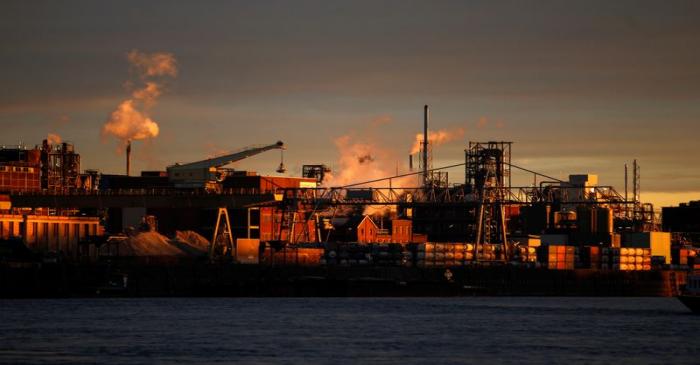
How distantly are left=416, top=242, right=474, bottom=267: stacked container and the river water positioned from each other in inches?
1403

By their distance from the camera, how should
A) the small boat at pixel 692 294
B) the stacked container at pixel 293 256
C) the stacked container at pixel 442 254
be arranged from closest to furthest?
the small boat at pixel 692 294
the stacked container at pixel 293 256
the stacked container at pixel 442 254

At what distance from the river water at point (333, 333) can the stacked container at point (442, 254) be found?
3564cm

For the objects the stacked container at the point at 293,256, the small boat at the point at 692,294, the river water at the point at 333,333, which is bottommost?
the river water at the point at 333,333

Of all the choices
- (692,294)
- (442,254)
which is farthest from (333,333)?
(442,254)

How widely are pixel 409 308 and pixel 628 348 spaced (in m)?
47.8

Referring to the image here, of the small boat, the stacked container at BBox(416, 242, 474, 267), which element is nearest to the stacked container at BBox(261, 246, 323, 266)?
the stacked container at BBox(416, 242, 474, 267)

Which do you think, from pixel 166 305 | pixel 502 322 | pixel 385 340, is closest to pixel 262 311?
pixel 166 305

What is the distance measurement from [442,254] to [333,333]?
87281 millimetres

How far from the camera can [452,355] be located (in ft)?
303

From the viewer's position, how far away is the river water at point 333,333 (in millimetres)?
90438

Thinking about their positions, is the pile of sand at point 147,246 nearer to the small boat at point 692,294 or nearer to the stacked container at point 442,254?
the stacked container at point 442,254

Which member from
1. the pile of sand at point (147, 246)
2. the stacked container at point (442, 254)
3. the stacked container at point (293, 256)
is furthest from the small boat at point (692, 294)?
the pile of sand at point (147, 246)

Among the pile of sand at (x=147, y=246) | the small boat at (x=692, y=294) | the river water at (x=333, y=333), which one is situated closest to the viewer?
the river water at (x=333, y=333)

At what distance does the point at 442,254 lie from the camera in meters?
193
